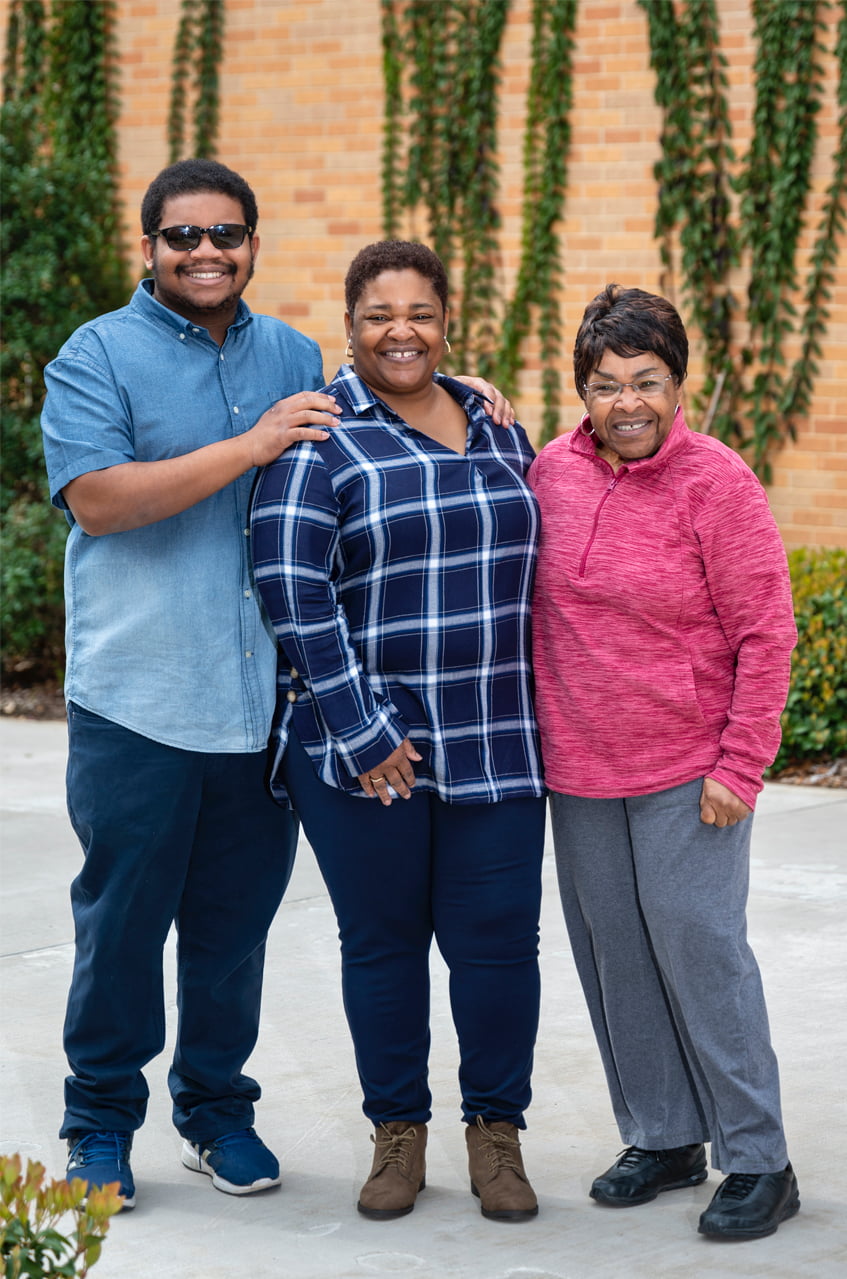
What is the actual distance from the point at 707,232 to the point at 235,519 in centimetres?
526

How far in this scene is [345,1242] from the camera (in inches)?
133

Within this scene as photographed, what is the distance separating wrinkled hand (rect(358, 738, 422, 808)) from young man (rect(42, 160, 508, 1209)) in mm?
272

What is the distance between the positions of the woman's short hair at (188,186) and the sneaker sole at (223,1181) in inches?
75.2

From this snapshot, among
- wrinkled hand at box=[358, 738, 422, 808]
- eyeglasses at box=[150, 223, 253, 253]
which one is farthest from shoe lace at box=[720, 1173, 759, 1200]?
eyeglasses at box=[150, 223, 253, 253]

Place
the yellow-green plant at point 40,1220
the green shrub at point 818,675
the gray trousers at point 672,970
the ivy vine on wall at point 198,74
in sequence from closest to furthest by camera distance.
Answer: the yellow-green plant at point 40,1220
the gray trousers at point 672,970
the green shrub at point 818,675
the ivy vine on wall at point 198,74

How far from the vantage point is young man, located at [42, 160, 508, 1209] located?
3.41 meters

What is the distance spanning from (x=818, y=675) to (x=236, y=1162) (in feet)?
14.1

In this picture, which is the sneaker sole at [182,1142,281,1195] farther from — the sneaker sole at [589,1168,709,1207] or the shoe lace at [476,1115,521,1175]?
the sneaker sole at [589,1168,709,1207]

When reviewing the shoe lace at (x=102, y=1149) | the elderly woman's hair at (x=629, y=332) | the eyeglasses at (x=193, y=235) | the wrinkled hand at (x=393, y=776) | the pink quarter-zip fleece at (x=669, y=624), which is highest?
the eyeglasses at (x=193, y=235)

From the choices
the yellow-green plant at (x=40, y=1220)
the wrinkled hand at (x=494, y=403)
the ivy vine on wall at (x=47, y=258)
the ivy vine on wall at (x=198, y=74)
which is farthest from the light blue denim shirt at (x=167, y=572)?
the ivy vine on wall at (x=198, y=74)

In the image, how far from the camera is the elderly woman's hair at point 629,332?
11.2 ft

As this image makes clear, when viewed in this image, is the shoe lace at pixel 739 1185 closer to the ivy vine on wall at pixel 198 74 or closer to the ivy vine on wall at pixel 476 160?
the ivy vine on wall at pixel 476 160

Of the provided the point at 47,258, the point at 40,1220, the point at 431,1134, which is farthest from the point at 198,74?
the point at 40,1220

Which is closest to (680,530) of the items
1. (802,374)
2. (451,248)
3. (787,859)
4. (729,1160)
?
(729,1160)
